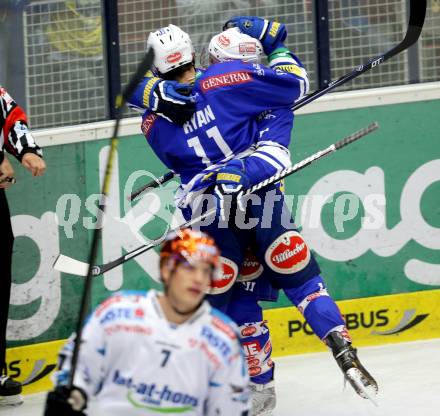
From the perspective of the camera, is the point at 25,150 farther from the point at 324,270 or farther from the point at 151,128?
the point at 324,270

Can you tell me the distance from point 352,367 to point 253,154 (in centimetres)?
83

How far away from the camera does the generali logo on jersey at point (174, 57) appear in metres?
4.69

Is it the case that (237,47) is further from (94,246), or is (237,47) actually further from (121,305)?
(121,305)

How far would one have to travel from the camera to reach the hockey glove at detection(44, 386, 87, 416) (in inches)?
124

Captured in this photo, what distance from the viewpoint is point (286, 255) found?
4.61 meters

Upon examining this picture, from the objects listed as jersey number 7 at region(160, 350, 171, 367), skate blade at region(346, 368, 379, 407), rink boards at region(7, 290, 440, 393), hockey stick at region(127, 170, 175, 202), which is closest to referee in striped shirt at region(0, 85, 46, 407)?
hockey stick at region(127, 170, 175, 202)

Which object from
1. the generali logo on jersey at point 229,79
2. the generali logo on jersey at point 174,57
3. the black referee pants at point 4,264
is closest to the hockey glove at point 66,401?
the generali logo on jersey at point 229,79

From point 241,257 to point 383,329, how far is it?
56.2 inches

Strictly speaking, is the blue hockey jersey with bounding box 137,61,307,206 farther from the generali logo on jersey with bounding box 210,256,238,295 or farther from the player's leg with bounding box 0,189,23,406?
the player's leg with bounding box 0,189,23,406

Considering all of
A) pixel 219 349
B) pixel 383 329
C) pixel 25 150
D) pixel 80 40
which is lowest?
pixel 383 329

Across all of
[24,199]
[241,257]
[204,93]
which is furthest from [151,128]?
[24,199]

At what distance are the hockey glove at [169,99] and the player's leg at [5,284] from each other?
0.86 m

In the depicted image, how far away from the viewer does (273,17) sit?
19.5 feet

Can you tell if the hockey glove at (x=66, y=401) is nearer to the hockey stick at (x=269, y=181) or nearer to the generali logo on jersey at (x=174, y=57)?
the hockey stick at (x=269, y=181)
